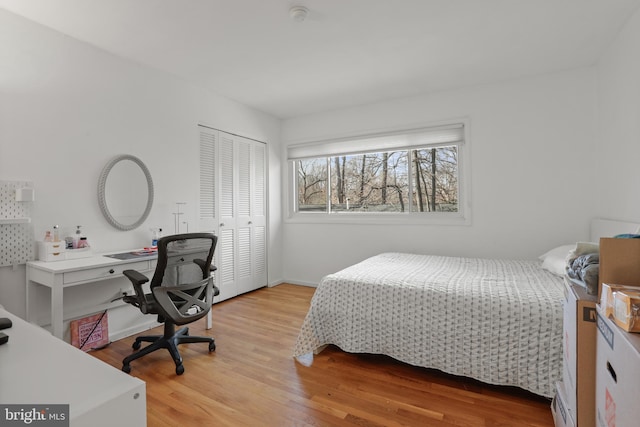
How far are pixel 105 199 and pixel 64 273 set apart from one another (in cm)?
81

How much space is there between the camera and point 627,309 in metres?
0.90

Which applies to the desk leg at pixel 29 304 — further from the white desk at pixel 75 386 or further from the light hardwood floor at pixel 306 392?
the white desk at pixel 75 386

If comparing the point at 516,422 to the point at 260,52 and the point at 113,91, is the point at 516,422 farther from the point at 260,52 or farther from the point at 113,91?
the point at 113,91

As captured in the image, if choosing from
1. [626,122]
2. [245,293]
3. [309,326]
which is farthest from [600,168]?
[245,293]

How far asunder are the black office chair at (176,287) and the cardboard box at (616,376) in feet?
7.19

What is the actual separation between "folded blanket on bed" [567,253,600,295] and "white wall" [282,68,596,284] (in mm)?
2020

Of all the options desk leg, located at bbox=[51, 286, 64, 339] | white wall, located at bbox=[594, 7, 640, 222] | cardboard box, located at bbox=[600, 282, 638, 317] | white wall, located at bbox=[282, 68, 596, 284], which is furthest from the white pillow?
desk leg, located at bbox=[51, 286, 64, 339]

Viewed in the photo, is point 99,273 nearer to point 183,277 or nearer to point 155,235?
point 183,277

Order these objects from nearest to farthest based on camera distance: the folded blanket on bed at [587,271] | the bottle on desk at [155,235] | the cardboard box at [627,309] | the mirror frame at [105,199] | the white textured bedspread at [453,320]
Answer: the cardboard box at [627,309] < the folded blanket on bed at [587,271] < the white textured bedspread at [453,320] < the mirror frame at [105,199] < the bottle on desk at [155,235]

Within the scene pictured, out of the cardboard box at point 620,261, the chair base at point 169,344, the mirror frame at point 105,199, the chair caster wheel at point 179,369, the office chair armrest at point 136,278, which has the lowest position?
the chair caster wheel at point 179,369

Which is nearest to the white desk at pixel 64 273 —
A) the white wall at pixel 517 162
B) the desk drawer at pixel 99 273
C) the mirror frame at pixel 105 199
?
the desk drawer at pixel 99 273

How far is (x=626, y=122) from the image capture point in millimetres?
2422

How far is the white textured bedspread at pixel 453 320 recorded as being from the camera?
6.08 feet

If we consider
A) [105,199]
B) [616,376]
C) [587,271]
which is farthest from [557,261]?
[105,199]
